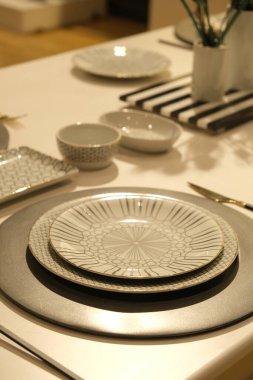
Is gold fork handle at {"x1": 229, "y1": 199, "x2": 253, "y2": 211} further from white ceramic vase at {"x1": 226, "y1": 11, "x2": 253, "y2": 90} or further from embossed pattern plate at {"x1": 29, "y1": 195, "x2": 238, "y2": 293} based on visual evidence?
white ceramic vase at {"x1": 226, "y1": 11, "x2": 253, "y2": 90}

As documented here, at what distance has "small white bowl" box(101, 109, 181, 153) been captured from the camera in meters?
1.25

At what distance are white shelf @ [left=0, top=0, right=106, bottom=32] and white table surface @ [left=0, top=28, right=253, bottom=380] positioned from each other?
9.32 ft

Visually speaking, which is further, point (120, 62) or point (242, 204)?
point (120, 62)

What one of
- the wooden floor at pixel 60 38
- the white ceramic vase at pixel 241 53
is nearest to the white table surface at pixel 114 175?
the white ceramic vase at pixel 241 53

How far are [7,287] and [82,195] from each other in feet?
0.89

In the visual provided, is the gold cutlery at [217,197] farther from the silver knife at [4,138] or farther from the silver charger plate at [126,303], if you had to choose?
the silver knife at [4,138]

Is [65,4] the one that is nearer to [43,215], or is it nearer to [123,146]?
[123,146]

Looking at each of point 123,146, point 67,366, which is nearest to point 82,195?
point 123,146

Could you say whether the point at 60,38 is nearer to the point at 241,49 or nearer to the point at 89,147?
the point at 241,49

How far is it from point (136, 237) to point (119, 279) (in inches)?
4.7

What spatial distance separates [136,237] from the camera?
3.03ft

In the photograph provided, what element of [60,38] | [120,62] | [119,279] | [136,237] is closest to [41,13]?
[60,38]

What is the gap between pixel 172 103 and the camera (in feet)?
4.82

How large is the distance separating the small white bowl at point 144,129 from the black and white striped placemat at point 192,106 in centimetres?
8
